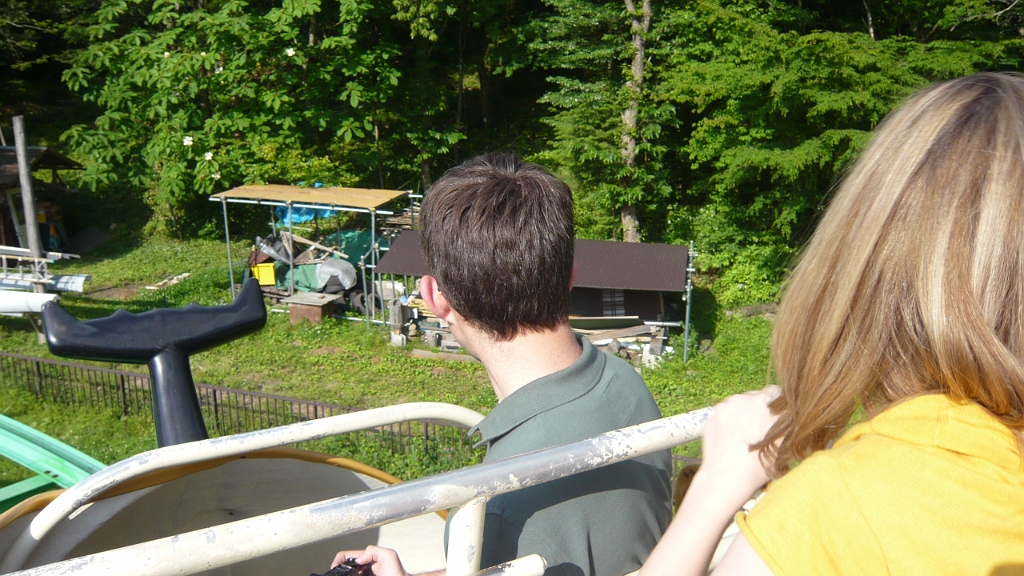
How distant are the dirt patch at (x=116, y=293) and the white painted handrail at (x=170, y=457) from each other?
47.6ft

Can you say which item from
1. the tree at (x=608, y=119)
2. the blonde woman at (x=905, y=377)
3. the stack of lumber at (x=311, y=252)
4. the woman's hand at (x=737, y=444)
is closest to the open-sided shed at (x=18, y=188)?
the stack of lumber at (x=311, y=252)

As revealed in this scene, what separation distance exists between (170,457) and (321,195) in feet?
40.8

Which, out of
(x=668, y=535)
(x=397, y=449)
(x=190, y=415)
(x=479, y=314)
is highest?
(x=479, y=314)

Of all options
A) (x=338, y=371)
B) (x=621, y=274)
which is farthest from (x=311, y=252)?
(x=621, y=274)

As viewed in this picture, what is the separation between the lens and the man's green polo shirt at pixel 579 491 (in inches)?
51.4

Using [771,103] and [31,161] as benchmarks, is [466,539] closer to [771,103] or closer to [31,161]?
[771,103]

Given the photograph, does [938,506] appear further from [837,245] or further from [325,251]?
[325,251]

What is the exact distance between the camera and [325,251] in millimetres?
14945

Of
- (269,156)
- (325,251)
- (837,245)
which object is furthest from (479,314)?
(269,156)

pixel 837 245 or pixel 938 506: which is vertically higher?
pixel 837 245

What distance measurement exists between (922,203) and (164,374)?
7.01ft

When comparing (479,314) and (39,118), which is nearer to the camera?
(479,314)

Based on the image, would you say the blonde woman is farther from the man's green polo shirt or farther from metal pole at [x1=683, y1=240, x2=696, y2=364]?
metal pole at [x1=683, y1=240, x2=696, y2=364]

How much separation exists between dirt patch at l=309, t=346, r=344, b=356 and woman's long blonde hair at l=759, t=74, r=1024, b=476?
11.6 metres
